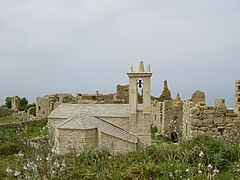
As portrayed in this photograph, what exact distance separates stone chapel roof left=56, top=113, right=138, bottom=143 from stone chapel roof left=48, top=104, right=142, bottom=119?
34.8 inches

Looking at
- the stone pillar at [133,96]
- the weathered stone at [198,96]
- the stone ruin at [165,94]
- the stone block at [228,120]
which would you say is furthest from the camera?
the stone ruin at [165,94]

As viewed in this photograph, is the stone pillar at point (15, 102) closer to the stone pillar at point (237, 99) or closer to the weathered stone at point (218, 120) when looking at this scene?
the stone pillar at point (237, 99)

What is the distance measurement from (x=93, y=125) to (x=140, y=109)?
3405 mm

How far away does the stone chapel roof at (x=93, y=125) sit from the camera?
55.5 feet

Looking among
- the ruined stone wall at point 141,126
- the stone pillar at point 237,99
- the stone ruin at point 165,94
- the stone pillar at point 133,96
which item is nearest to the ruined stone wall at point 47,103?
the stone ruin at point 165,94

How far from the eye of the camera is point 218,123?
33.8ft

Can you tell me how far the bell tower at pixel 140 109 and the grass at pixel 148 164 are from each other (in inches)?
425

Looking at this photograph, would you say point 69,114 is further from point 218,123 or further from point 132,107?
point 218,123

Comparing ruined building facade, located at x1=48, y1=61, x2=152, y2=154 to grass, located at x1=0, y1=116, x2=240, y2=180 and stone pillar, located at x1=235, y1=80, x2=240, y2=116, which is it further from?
grass, located at x1=0, y1=116, x2=240, y2=180

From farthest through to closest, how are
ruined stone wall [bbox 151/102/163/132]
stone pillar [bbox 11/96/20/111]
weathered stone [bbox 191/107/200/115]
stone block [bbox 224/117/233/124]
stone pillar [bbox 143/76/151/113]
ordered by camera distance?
stone pillar [bbox 11/96/20/111] < ruined stone wall [bbox 151/102/163/132] < stone pillar [bbox 143/76/151/113] < stone block [bbox 224/117/233/124] < weathered stone [bbox 191/107/200/115]

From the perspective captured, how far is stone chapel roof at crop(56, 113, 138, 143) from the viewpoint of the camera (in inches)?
666

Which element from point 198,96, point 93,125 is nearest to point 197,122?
point 93,125

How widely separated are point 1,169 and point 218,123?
6.37 m

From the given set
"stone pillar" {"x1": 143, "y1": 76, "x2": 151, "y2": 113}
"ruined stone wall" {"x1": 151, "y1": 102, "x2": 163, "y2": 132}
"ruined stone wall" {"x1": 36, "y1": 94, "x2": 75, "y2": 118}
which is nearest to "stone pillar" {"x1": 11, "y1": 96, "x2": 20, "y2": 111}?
"ruined stone wall" {"x1": 36, "y1": 94, "x2": 75, "y2": 118}
